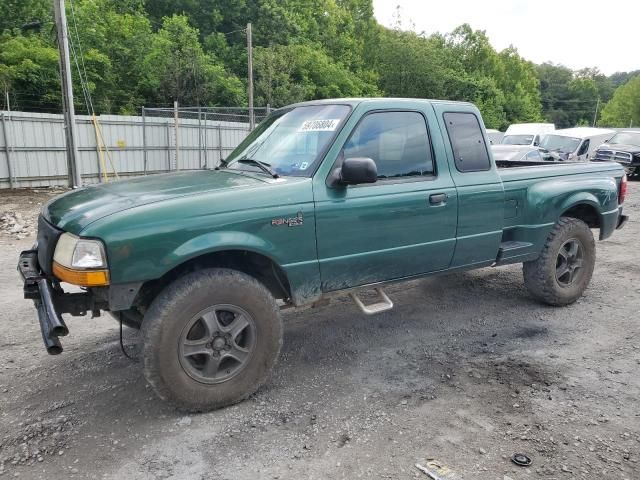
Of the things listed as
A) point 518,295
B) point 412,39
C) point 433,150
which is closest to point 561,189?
point 518,295

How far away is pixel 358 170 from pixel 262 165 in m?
0.82

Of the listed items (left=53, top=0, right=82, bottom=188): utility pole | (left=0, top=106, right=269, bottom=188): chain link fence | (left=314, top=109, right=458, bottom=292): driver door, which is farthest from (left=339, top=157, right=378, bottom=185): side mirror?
(left=0, top=106, right=269, bottom=188): chain link fence

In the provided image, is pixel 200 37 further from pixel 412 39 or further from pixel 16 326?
pixel 16 326

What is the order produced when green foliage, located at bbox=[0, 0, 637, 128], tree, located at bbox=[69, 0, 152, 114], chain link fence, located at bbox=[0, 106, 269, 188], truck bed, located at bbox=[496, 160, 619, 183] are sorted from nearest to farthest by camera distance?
truck bed, located at bbox=[496, 160, 619, 183]
chain link fence, located at bbox=[0, 106, 269, 188]
green foliage, located at bbox=[0, 0, 637, 128]
tree, located at bbox=[69, 0, 152, 114]

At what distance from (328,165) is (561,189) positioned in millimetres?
2716

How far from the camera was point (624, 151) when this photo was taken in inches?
731

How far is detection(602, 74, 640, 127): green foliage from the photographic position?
7112 cm

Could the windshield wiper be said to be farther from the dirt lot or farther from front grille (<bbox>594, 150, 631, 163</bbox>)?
front grille (<bbox>594, 150, 631, 163</bbox>)

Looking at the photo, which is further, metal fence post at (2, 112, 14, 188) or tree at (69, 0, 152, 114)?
tree at (69, 0, 152, 114)

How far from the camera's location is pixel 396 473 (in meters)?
2.70

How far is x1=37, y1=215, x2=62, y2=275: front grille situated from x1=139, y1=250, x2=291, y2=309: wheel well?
0.57 metres

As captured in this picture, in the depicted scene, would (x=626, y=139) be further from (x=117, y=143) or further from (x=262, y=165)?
(x=262, y=165)

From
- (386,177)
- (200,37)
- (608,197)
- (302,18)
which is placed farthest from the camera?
(302,18)

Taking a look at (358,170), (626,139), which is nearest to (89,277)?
(358,170)
